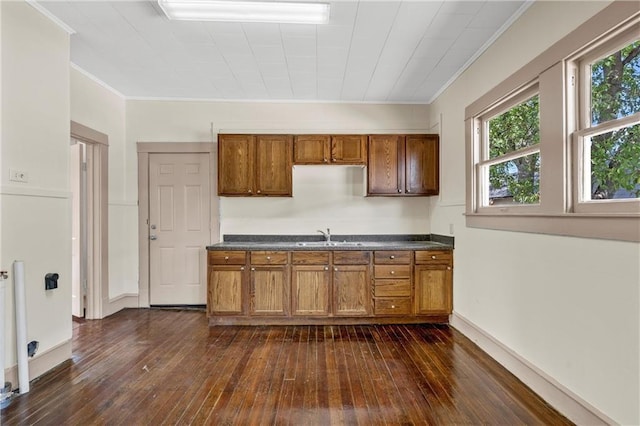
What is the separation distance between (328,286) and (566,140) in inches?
100

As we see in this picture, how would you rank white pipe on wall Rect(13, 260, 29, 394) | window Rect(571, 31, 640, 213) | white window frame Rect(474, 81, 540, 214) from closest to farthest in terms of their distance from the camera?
window Rect(571, 31, 640, 213)
white pipe on wall Rect(13, 260, 29, 394)
white window frame Rect(474, 81, 540, 214)

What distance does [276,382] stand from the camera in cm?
243

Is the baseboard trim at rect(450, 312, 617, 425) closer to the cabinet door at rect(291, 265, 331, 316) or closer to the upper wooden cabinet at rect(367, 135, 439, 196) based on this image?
the cabinet door at rect(291, 265, 331, 316)

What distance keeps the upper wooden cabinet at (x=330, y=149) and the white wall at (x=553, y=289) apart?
1144 millimetres

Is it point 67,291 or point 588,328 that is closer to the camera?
point 588,328

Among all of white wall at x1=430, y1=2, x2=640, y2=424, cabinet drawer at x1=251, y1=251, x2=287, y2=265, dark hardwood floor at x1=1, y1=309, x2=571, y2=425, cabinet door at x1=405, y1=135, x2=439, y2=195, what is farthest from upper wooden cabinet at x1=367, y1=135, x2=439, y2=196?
dark hardwood floor at x1=1, y1=309, x2=571, y2=425

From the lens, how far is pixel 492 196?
3098mm

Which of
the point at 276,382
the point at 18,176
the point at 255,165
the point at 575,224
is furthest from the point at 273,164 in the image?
the point at 575,224

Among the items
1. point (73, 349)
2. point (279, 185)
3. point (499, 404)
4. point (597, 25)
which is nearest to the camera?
point (597, 25)

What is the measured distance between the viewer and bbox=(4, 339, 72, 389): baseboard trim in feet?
7.46

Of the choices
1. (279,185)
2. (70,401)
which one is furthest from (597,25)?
(70,401)

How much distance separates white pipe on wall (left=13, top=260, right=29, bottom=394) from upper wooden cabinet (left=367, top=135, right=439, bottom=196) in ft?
10.8

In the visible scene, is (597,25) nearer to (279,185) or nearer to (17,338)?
(279,185)

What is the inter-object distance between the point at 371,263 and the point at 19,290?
302 cm
